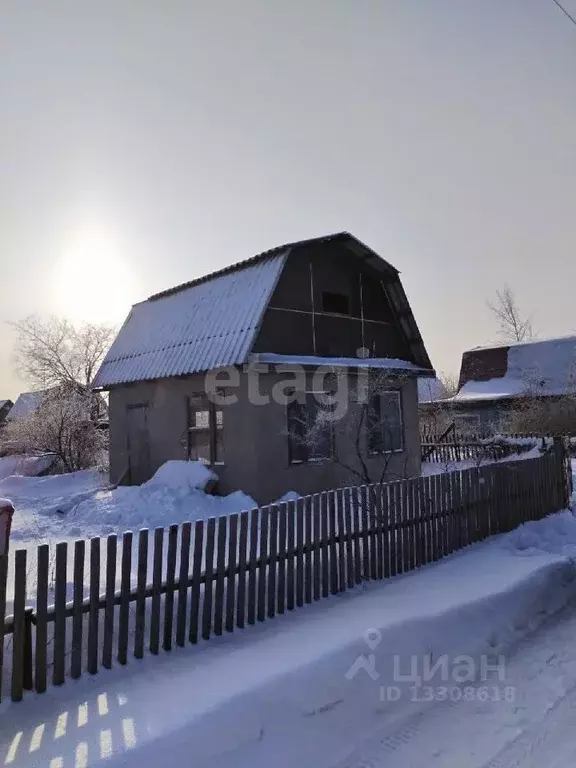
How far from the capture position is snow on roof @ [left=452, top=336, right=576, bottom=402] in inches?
1188

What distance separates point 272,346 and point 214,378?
4.82 feet

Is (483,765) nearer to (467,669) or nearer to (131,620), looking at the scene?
(467,669)

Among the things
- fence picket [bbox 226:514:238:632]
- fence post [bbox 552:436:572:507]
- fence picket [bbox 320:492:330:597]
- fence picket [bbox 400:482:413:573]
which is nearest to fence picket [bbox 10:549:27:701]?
fence picket [bbox 226:514:238:632]

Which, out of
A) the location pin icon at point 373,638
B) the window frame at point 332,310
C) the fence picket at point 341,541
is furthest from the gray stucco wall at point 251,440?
the location pin icon at point 373,638

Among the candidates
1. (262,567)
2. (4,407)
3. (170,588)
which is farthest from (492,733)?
(4,407)

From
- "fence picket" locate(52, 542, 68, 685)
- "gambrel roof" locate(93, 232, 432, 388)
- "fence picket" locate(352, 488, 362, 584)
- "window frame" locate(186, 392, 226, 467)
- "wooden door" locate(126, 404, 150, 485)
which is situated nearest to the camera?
"fence picket" locate(52, 542, 68, 685)

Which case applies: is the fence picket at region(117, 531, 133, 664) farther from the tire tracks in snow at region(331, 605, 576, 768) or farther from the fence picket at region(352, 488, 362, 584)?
the fence picket at region(352, 488, 362, 584)

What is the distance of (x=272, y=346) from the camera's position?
1176cm

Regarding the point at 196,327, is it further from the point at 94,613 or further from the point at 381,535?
the point at 94,613

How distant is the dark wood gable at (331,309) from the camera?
39.8ft

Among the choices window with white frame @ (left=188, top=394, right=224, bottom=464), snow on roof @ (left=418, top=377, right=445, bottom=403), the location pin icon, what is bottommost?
the location pin icon

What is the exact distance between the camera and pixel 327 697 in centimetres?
374

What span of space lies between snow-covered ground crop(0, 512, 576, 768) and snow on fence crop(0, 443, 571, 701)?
0.67 ft

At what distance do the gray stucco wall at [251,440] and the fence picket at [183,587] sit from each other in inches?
242
